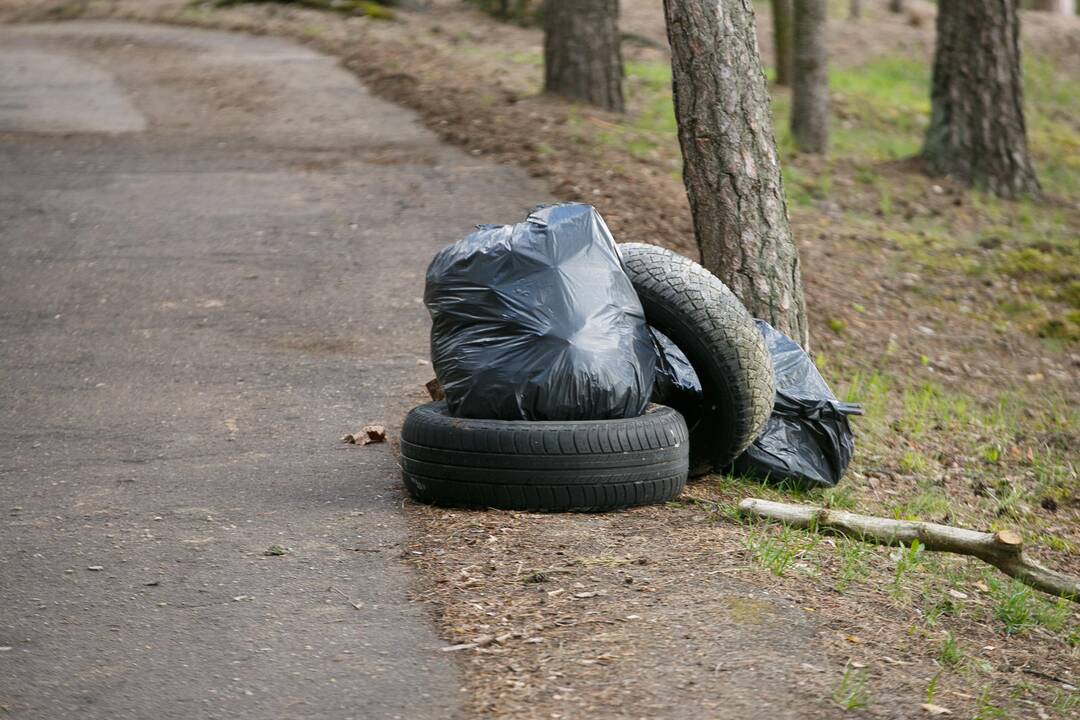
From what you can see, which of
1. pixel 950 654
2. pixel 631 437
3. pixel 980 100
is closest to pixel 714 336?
pixel 631 437

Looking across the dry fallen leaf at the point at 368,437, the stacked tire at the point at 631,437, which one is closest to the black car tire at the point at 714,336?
the stacked tire at the point at 631,437

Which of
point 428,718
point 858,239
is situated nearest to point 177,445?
point 428,718

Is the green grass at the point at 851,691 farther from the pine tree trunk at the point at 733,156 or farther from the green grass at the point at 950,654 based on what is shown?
the pine tree trunk at the point at 733,156

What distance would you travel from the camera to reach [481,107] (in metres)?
12.8

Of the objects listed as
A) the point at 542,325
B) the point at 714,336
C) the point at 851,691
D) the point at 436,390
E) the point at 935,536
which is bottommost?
the point at 935,536

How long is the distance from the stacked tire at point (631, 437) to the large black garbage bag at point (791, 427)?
0.55 feet

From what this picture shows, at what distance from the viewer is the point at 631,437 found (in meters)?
4.80

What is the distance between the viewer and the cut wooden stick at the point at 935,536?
4.51 meters

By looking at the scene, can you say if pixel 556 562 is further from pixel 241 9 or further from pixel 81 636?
pixel 241 9

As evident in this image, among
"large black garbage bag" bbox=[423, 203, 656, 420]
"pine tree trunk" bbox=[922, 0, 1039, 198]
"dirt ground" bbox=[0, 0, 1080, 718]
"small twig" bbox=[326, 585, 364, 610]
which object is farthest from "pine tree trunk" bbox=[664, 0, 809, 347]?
"pine tree trunk" bbox=[922, 0, 1039, 198]

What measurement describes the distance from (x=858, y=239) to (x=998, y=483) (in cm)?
457

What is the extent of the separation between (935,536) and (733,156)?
244 centimetres

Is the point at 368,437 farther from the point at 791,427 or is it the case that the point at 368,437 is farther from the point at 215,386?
the point at 791,427

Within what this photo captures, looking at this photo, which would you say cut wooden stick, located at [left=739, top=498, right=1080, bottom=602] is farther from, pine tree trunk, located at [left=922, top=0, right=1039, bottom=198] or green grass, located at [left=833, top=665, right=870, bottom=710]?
pine tree trunk, located at [left=922, top=0, right=1039, bottom=198]
